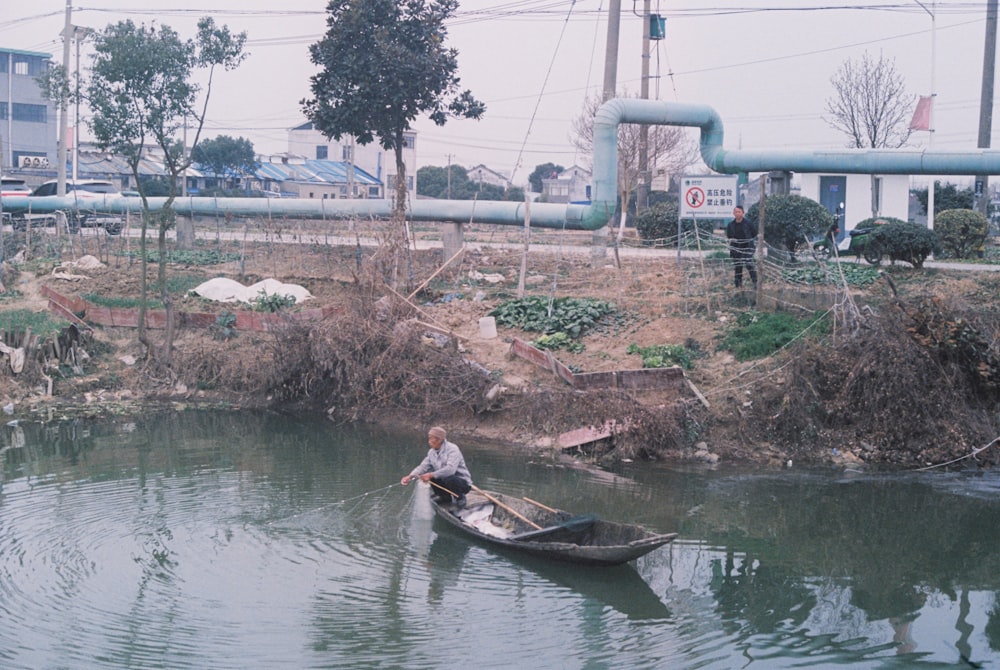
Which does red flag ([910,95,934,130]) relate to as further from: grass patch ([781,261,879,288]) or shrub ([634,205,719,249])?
grass patch ([781,261,879,288])

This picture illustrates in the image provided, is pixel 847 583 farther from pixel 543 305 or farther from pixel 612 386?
pixel 543 305

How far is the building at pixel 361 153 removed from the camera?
68.4m

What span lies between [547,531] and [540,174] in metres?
71.8

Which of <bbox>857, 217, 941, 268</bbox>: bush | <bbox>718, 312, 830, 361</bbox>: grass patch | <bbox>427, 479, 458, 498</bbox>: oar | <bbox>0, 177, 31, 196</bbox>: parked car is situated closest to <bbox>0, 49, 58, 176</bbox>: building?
<bbox>0, 177, 31, 196</bbox>: parked car

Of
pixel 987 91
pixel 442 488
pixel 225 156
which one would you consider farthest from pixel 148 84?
pixel 225 156

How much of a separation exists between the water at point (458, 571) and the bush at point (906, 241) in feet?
22.3

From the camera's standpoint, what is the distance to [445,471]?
41.9ft

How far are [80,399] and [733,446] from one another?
40.1 ft

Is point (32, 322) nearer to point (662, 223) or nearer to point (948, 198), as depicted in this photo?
point (662, 223)

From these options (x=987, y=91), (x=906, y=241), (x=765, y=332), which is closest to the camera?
(x=765, y=332)

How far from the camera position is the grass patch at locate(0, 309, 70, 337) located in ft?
65.4

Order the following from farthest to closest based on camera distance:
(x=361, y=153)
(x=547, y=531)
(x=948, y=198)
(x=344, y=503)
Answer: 1. (x=361, y=153)
2. (x=948, y=198)
3. (x=344, y=503)
4. (x=547, y=531)

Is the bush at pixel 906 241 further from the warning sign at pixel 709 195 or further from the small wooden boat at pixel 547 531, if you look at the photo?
the small wooden boat at pixel 547 531

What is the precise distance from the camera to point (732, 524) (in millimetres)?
12945
